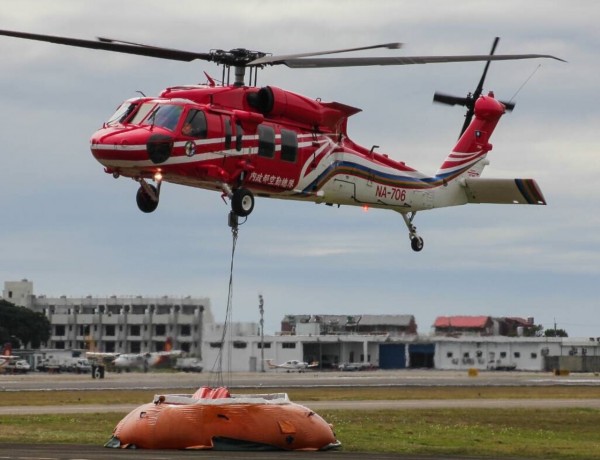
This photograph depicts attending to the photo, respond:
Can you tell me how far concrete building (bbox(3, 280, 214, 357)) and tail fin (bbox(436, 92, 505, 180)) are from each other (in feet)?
151

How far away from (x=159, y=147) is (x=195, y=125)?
144 centimetres

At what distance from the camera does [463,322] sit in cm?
17850

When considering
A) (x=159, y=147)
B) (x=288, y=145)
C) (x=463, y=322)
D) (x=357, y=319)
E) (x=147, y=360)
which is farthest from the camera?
(x=463, y=322)

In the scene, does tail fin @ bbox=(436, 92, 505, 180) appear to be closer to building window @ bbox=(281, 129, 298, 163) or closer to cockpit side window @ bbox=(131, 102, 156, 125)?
building window @ bbox=(281, 129, 298, 163)

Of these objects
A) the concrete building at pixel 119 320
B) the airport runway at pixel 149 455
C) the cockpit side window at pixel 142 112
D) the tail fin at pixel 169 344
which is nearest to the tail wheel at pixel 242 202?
the cockpit side window at pixel 142 112

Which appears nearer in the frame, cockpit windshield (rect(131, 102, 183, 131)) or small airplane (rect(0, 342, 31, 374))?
cockpit windshield (rect(131, 102, 183, 131))

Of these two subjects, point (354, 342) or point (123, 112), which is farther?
point (354, 342)

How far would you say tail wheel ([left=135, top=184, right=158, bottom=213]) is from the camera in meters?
32.8

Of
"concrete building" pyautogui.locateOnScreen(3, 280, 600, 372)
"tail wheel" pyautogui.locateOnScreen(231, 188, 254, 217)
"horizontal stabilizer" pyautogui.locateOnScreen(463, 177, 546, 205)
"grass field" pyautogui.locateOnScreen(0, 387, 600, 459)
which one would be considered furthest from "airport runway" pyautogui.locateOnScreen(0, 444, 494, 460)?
"concrete building" pyautogui.locateOnScreen(3, 280, 600, 372)

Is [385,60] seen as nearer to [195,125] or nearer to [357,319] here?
[195,125]

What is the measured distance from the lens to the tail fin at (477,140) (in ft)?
141

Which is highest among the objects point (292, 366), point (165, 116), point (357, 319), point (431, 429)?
point (357, 319)

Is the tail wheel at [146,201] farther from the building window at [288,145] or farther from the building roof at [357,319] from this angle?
the building roof at [357,319]

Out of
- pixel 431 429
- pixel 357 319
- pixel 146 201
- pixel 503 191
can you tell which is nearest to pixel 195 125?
pixel 146 201
